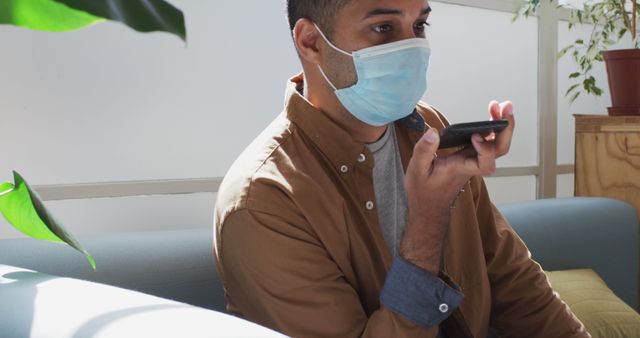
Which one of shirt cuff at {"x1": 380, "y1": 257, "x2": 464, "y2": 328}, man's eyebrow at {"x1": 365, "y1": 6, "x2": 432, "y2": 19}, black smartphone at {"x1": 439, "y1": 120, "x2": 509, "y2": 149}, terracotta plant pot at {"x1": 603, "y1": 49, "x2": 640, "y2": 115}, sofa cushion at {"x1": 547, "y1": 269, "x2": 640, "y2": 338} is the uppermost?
man's eyebrow at {"x1": 365, "y1": 6, "x2": 432, "y2": 19}

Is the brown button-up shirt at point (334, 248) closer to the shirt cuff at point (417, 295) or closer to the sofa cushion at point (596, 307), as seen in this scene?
the shirt cuff at point (417, 295)

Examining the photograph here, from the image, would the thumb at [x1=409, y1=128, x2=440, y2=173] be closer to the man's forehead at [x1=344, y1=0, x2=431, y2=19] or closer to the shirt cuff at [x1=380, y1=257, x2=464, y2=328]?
the shirt cuff at [x1=380, y1=257, x2=464, y2=328]

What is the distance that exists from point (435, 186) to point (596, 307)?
881mm

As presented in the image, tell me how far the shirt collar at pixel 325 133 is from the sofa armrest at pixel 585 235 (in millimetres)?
808

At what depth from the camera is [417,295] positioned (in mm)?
1190

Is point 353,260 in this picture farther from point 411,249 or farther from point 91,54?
point 91,54

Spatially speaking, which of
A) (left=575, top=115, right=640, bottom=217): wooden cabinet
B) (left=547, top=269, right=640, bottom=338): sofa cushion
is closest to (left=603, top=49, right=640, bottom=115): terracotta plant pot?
(left=575, top=115, right=640, bottom=217): wooden cabinet

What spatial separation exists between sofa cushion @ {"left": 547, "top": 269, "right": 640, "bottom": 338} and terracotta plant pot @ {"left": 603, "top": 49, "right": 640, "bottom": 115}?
786 millimetres

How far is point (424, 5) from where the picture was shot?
1402 millimetres

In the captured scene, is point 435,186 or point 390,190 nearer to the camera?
point 435,186

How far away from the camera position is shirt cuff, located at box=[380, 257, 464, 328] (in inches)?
46.6

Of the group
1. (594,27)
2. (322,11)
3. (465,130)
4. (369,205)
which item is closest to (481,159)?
(465,130)

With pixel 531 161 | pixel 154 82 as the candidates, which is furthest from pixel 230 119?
pixel 531 161

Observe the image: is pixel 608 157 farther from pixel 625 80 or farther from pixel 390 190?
pixel 390 190
